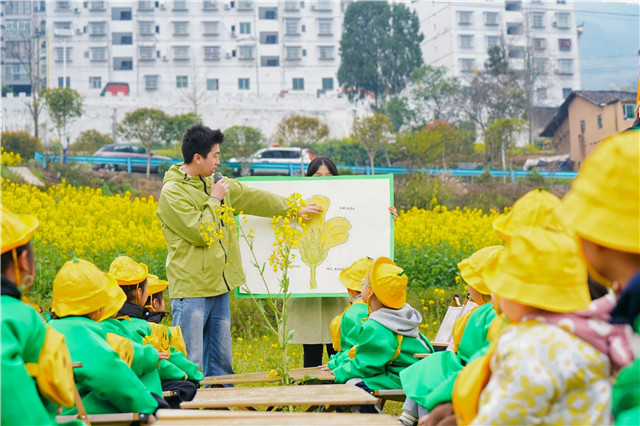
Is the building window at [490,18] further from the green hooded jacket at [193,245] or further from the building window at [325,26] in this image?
the green hooded jacket at [193,245]

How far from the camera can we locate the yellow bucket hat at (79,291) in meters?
3.34

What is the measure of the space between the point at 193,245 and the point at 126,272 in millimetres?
706

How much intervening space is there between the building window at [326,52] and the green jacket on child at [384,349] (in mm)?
53925

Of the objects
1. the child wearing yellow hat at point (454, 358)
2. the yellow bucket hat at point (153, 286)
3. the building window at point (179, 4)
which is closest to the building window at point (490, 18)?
the building window at point (179, 4)

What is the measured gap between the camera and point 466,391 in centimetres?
244

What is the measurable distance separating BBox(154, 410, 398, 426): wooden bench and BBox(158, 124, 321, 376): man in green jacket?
194 cm

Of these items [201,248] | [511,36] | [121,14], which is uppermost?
[121,14]

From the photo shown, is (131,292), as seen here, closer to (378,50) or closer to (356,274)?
(356,274)

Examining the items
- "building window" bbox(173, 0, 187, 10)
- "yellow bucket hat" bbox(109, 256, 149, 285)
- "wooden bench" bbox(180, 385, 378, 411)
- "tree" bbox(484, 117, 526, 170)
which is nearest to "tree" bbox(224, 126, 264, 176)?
"tree" bbox(484, 117, 526, 170)

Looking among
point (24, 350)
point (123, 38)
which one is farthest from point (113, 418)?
point (123, 38)

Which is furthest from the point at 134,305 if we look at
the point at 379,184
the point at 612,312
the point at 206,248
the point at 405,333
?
the point at 612,312

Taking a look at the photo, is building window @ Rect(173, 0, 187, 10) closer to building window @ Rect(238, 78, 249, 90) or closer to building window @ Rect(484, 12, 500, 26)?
building window @ Rect(238, 78, 249, 90)

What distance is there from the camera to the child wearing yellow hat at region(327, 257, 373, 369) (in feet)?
15.1

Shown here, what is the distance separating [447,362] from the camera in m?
3.55
